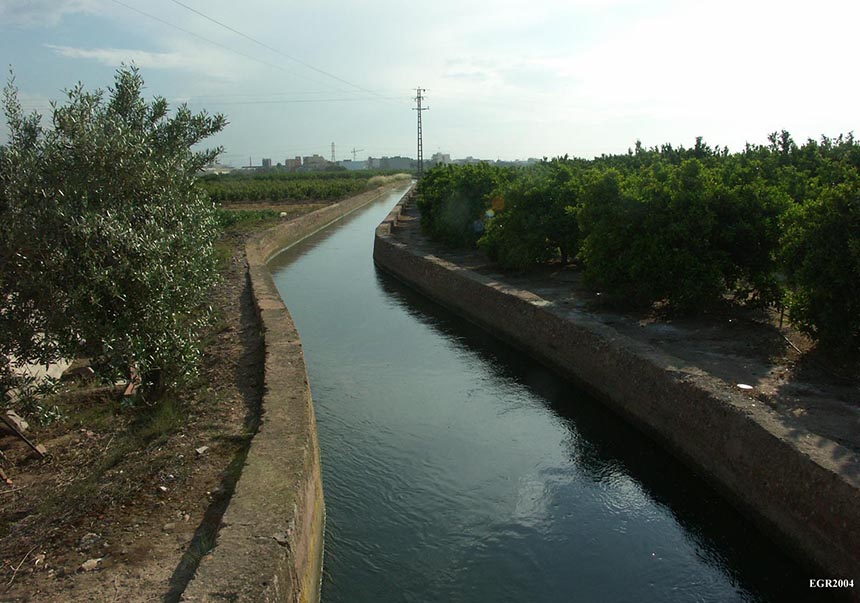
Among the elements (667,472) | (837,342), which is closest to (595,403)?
(667,472)

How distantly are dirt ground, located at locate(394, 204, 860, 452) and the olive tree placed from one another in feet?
19.2

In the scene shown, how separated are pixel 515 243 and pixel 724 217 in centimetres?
584

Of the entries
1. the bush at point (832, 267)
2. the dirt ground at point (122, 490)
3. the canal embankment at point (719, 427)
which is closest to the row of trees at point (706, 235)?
the bush at point (832, 267)

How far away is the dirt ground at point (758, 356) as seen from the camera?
22.8 feet

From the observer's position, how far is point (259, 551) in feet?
14.6

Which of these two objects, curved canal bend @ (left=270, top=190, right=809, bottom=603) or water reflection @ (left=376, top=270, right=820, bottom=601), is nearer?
curved canal bend @ (left=270, top=190, right=809, bottom=603)

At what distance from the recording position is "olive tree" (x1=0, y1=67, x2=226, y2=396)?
19.1 ft

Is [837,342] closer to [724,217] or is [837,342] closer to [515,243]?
[724,217]

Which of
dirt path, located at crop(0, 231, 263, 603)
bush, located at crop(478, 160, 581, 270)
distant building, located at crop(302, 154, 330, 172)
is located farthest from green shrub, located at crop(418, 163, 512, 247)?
distant building, located at crop(302, 154, 330, 172)

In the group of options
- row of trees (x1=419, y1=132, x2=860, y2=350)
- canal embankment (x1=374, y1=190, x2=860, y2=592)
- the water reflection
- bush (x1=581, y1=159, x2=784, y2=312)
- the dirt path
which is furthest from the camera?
bush (x1=581, y1=159, x2=784, y2=312)

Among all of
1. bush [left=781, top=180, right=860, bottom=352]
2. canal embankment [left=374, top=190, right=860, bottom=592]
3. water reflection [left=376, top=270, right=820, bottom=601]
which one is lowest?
water reflection [left=376, top=270, right=820, bottom=601]

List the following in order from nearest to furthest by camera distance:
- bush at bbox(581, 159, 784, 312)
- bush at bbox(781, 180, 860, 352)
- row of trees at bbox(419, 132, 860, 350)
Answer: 1. bush at bbox(781, 180, 860, 352)
2. row of trees at bbox(419, 132, 860, 350)
3. bush at bbox(581, 159, 784, 312)

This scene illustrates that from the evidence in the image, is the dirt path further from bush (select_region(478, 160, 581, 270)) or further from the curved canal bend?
bush (select_region(478, 160, 581, 270))

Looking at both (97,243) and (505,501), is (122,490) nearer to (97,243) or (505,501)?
(97,243)
